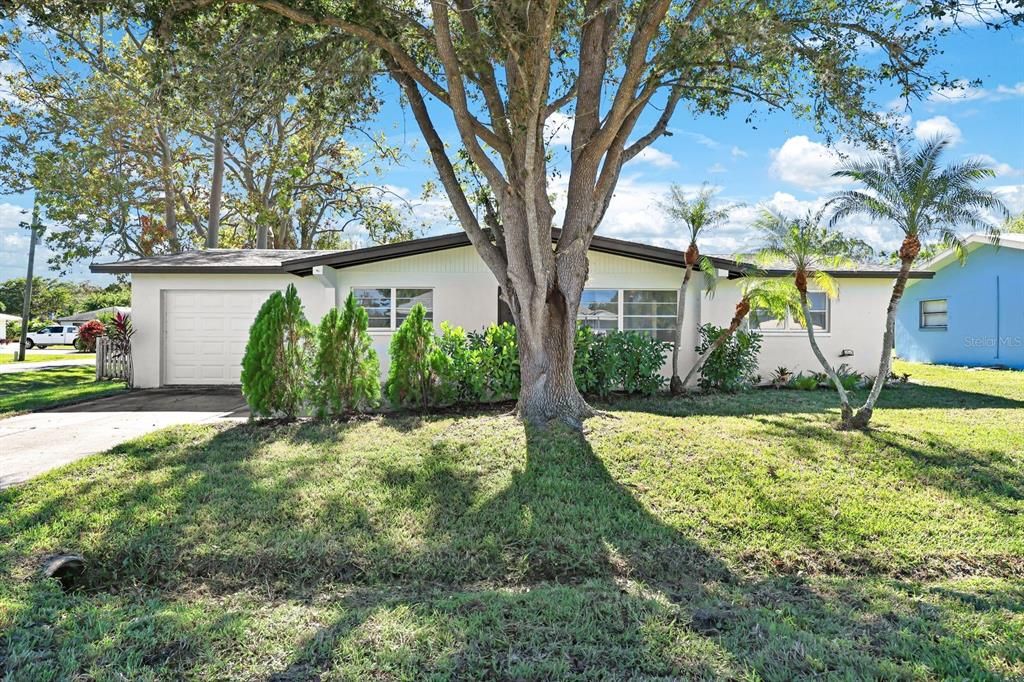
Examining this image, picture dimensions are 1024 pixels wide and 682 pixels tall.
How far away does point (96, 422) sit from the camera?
909 centimetres

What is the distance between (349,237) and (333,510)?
23165 mm

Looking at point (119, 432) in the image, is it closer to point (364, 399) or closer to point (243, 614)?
point (364, 399)

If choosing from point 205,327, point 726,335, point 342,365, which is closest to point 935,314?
point 726,335

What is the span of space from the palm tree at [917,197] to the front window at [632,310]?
5247 millimetres

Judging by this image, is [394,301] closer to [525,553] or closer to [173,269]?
[173,269]

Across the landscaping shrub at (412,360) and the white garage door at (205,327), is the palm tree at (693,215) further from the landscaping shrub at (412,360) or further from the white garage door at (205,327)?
the white garage door at (205,327)

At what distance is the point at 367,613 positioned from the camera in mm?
3621

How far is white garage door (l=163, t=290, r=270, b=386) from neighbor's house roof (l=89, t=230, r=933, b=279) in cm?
66

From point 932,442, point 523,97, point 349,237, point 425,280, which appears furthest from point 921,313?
point 349,237

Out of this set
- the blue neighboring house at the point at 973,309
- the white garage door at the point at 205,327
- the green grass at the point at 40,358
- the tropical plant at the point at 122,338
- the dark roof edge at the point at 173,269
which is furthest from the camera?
the green grass at the point at 40,358

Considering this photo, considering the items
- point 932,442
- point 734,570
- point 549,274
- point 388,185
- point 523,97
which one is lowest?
point 734,570

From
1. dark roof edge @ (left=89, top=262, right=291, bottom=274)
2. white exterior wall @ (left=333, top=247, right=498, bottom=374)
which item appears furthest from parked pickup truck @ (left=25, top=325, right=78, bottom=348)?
white exterior wall @ (left=333, top=247, right=498, bottom=374)

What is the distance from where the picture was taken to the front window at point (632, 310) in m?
13.0

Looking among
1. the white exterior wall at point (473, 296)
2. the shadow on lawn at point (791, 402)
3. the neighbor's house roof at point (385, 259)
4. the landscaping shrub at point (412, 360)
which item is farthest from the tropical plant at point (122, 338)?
the shadow on lawn at point (791, 402)
